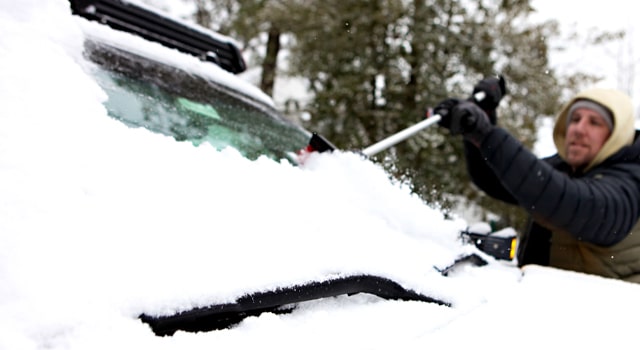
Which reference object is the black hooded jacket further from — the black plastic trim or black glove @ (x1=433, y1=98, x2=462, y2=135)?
the black plastic trim

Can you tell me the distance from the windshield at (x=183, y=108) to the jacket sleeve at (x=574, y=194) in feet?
2.94

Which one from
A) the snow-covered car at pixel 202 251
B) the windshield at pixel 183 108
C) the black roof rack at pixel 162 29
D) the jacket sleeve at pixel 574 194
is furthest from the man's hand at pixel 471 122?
the black roof rack at pixel 162 29

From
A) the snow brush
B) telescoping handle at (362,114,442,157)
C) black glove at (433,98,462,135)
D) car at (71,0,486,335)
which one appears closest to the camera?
car at (71,0,486,335)

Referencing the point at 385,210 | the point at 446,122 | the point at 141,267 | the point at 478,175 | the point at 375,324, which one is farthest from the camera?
the point at 478,175

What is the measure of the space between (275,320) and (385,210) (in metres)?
0.69

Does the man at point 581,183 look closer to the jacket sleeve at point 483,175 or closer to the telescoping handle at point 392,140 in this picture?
the telescoping handle at point 392,140

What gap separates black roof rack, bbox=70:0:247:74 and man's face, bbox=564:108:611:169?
173 centimetres

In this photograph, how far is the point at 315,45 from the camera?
210 inches

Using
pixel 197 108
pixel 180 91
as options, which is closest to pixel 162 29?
pixel 180 91

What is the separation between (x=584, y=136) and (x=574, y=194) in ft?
1.85

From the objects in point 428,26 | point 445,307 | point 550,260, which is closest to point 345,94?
point 428,26

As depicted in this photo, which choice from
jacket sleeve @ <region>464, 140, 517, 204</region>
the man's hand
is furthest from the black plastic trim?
jacket sleeve @ <region>464, 140, 517, 204</region>

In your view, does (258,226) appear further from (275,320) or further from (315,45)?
(315,45)

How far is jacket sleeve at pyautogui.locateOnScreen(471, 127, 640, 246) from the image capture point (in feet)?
5.92
